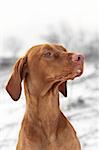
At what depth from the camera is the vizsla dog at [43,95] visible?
1061mm

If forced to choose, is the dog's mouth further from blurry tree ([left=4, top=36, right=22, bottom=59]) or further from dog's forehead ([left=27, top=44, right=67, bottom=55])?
blurry tree ([left=4, top=36, right=22, bottom=59])

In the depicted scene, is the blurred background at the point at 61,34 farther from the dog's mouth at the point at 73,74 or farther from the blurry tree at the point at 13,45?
the dog's mouth at the point at 73,74

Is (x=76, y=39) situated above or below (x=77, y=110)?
above

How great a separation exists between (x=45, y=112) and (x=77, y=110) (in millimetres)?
624

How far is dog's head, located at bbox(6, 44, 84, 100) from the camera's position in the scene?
1.04m

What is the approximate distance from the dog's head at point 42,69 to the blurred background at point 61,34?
61 centimetres

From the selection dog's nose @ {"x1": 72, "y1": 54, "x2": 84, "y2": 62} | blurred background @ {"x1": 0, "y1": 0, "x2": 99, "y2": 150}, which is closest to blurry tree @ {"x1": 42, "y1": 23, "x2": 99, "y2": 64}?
blurred background @ {"x1": 0, "y1": 0, "x2": 99, "y2": 150}

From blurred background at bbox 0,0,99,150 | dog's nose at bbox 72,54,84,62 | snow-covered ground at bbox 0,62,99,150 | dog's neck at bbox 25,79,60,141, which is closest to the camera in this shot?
dog's nose at bbox 72,54,84,62

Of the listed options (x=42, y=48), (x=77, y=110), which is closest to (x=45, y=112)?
(x=42, y=48)

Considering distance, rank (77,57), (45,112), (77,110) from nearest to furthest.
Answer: (77,57)
(45,112)
(77,110)

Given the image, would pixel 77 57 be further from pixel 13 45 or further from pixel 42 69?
pixel 13 45

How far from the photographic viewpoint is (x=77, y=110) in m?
1.73

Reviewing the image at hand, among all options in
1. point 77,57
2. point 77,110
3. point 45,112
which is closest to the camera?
point 77,57

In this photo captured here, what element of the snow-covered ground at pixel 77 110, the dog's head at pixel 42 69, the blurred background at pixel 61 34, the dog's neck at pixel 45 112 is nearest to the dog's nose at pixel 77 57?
the dog's head at pixel 42 69
